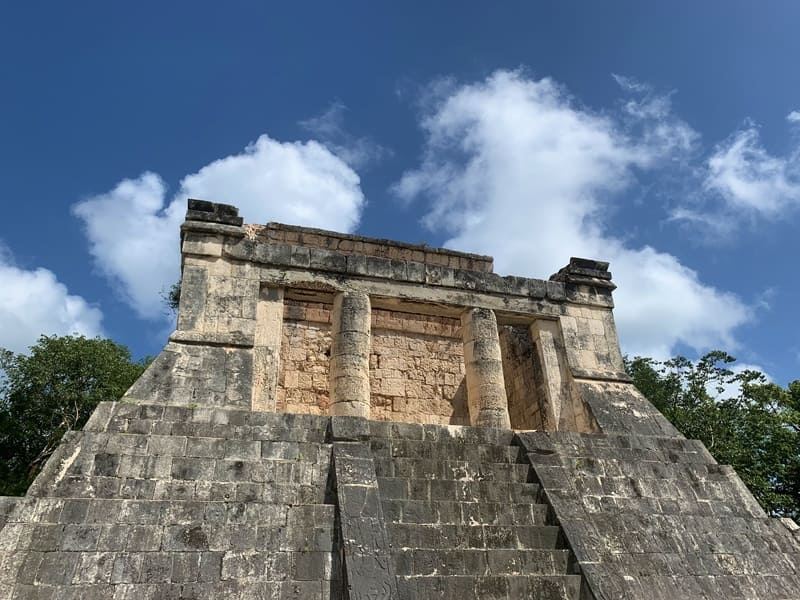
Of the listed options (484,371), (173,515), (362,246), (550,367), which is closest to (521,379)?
(550,367)

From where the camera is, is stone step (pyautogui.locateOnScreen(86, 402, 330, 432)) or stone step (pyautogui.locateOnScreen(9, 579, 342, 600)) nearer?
stone step (pyautogui.locateOnScreen(9, 579, 342, 600))

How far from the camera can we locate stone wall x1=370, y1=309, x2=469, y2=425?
42.1 ft

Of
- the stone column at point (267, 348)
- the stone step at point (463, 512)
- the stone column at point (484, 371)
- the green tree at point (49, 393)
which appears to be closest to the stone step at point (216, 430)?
the stone column at point (267, 348)

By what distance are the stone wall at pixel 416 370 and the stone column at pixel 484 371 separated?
3.13 meters

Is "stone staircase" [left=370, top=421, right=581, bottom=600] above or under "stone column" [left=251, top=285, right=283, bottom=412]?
under

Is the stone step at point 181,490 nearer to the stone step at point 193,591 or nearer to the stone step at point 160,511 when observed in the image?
the stone step at point 160,511

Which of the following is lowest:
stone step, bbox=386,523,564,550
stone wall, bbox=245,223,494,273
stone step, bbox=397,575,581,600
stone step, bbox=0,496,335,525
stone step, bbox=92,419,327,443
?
stone step, bbox=397,575,581,600

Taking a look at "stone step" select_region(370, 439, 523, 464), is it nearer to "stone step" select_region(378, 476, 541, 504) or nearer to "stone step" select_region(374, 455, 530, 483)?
"stone step" select_region(374, 455, 530, 483)

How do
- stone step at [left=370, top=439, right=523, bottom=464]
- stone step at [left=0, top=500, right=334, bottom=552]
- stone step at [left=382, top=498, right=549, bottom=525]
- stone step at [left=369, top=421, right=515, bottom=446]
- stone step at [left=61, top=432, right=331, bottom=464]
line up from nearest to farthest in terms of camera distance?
stone step at [left=0, top=500, right=334, bottom=552], stone step at [left=382, top=498, right=549, bottom=525], stone step at [left=61, top=432, right=331, bottom=464], stone step at [left=370, top=439, right=523, bottom=464], stone step at [left=369, top=421, right=515, bottom=446]

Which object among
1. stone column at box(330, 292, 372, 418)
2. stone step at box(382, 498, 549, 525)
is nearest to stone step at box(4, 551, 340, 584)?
stone step at box(382, 498, 549, 525)

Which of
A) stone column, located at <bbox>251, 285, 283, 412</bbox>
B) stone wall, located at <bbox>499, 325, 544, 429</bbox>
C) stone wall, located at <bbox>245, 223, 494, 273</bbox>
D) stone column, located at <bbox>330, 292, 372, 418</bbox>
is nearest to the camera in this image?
stone column, located at <bbox>251, 285, 283, 412</bbox>

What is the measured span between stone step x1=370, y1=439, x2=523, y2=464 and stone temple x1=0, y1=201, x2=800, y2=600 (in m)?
0.03

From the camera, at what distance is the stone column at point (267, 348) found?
344 inches

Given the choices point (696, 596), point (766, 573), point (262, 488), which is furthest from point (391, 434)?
point (766, 573)
